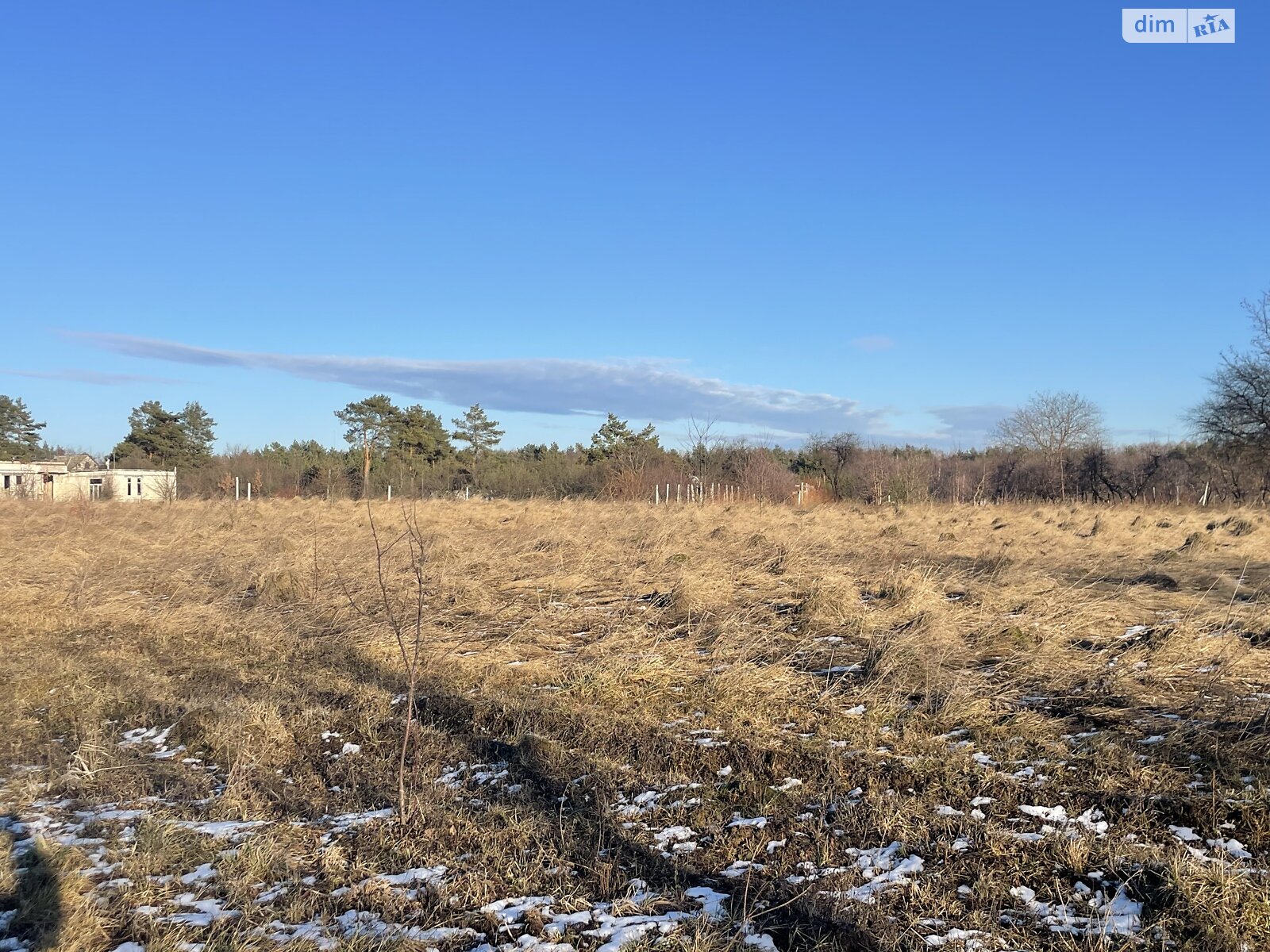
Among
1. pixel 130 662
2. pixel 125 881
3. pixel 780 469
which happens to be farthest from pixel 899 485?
pixel 125 881

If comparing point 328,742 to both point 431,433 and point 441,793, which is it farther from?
point 431,433

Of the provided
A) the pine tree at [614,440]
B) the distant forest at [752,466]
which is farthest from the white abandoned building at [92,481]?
the pine tree at [614,440]

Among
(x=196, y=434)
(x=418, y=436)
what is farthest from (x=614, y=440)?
(x=196, y=434)

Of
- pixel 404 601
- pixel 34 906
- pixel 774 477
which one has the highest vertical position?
pixel 774 477

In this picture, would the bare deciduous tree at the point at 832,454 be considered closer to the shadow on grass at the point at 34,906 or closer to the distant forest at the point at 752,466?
the distant forest at the point at 752,466

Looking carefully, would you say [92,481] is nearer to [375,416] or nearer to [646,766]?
[375,416]

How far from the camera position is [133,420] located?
43.8 m

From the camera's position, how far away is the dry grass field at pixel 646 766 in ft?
8.94

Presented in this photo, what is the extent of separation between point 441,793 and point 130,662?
13.4ft

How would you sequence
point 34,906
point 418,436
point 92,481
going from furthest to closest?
point 418,436, point 92,481, point 34,906

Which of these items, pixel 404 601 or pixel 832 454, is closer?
pixel 404 601

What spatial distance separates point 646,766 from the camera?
13.3 ft

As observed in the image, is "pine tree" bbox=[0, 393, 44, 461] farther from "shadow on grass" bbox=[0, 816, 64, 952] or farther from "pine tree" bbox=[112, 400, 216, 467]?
"shadow on grass" bbox=[0, 816, 64, 952]

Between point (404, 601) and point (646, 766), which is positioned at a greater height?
point (404, 601)
